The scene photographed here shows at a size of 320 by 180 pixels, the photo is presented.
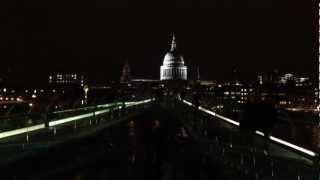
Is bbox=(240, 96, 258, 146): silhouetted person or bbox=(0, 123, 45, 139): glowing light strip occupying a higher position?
bbox=(240, 96, 258, 146): silhouetted person

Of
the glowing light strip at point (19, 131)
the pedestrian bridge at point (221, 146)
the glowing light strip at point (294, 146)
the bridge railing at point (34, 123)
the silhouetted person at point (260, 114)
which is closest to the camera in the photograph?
the pedestrian bridge at point (221, 146)

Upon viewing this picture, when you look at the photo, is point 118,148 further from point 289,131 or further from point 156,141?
point 289,131

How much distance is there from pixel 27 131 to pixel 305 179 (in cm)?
1479

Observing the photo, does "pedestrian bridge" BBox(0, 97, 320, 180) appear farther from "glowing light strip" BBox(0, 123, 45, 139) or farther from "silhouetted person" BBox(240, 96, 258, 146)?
"silhouetted person" BBox(240, 96, 258, 146)

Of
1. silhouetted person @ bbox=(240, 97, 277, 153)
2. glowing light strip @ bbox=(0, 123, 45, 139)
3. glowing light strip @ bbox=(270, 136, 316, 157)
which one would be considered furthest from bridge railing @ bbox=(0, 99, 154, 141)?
silhouetted person @ bbox=(240, 97, 277, 153)

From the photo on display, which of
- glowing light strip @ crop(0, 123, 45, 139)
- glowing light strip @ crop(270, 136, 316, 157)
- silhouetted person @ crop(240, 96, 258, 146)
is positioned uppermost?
silhouetted person @ crop(240, 96, 258, 146)

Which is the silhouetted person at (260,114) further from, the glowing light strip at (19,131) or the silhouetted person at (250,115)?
the glowing light strip at (19,131)

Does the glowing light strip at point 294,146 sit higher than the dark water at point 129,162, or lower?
higher

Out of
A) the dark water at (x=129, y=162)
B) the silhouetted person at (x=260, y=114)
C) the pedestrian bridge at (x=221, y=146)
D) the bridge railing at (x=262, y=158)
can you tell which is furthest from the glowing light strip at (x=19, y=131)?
the silhouetted person at (x=260, y=114)

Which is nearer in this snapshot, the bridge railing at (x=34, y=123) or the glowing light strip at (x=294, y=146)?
the glowing light strip at (x=294, y=146)

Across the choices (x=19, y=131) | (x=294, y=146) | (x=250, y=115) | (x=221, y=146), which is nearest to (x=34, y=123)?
(x=19, y=131)

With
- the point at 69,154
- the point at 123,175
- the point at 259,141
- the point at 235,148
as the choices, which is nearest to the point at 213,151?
the point at 235,148

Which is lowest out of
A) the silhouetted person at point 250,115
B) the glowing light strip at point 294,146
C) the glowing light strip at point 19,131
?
the glowing light strip at point 19,131

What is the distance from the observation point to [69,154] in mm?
17562
